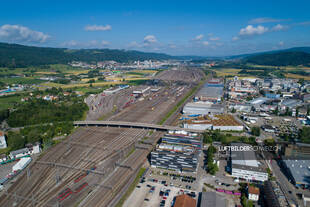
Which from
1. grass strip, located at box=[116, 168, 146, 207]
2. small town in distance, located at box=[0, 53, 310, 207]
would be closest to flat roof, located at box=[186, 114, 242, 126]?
small town in distance, located at box=[0, 53, 310, 207]

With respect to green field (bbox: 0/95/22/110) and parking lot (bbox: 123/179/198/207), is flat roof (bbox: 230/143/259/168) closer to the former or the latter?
parking lot (bbox: 123/179/198/207)

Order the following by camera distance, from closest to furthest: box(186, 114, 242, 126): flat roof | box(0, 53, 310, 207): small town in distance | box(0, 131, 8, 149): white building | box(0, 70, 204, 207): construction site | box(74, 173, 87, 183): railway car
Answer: box(0, 70, 204, 207): construction site
box(0, 53, 310, 207): small town in distance
box(74, 173, 87, 183): railway car
box(0, 131, 8, 149): white building
box(186, 114, 242, 126): flat roof

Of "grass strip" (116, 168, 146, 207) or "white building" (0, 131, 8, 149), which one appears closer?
"grass strip" (116, 168, 146, 207)

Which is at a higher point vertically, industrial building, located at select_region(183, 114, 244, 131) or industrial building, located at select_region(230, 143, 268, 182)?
industrial building, located at select_region(183, 114, 244, 131)

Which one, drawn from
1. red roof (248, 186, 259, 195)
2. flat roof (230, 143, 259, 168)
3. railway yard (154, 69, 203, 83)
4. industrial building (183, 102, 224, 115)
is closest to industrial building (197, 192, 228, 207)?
red roof (248, 186, 259, 195)

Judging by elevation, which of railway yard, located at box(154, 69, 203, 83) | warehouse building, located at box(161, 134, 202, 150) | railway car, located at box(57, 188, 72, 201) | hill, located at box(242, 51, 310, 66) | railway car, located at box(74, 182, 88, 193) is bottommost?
railway car, located at box(57, 188, 72, 201)

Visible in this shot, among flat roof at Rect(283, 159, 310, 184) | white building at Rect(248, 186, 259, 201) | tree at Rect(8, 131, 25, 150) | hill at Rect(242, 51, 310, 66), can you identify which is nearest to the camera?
white building at Rect(248, 186, 259, 201)
